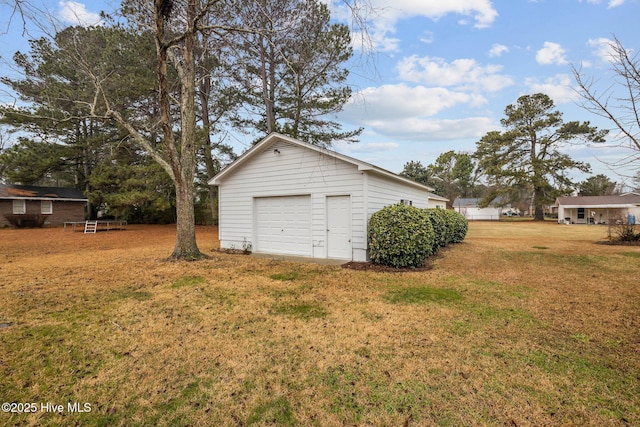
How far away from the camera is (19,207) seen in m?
21.2

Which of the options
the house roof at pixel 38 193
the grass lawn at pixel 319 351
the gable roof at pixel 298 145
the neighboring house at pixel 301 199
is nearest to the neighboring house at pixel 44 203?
the house roof at pixel 38 193

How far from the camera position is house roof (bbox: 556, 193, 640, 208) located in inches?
1153

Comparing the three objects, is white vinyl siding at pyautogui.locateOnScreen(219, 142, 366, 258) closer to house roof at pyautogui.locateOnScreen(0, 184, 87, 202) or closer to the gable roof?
the gable roof

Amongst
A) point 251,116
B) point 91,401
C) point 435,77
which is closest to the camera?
point 91,401

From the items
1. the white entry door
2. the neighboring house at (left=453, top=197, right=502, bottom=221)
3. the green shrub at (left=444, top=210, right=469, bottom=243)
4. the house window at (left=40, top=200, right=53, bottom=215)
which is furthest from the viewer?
the neighboring house at (left=453, top=197, right=502, bottom=221)

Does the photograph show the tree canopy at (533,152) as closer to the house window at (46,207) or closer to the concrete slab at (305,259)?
the concrete slab at (305,259)

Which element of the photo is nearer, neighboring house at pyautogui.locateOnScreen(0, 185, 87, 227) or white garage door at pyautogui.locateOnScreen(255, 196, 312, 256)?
white garage door at pyautogui.locateOnScreen(255, 196, 312, 256)

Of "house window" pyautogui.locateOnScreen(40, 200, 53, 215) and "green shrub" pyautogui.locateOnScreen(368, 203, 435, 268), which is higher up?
"house window" pyautogui.locateOnScreen(40, 200, 53, 215)

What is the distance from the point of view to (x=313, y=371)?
2.88 m

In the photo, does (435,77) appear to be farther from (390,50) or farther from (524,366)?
(524,366)

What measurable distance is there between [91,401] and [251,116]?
1712 cm

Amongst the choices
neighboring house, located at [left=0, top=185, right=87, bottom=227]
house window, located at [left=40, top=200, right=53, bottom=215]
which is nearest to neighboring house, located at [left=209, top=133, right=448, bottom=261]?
neighboring house, located at [left=0, top=185, right=87, bottom=227]

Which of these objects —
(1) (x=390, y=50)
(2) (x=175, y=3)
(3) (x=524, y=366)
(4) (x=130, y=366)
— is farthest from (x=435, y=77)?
(4) (x=130, y=366)

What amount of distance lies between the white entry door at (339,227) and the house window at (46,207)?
2507 cm
